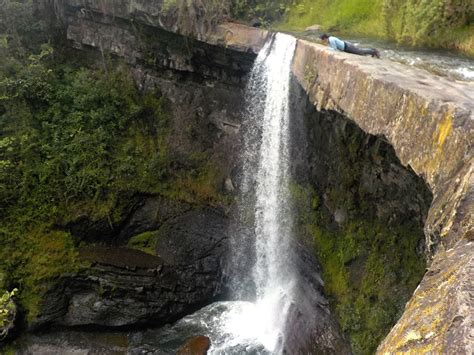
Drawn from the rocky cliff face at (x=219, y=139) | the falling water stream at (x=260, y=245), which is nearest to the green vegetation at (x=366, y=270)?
the rocky cliff face at (x=219, y=139)

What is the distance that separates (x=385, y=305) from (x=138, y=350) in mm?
6576

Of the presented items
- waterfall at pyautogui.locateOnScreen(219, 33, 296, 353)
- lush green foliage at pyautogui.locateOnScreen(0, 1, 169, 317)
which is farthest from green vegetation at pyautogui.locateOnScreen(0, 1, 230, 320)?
waterfall at pyautogui.locateOnScreen(219, 33, 296, 353)

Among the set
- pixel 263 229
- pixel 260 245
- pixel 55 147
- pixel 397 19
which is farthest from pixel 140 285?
pixel 397 19

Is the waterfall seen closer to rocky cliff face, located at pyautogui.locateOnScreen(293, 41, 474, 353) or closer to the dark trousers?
the dark trousers

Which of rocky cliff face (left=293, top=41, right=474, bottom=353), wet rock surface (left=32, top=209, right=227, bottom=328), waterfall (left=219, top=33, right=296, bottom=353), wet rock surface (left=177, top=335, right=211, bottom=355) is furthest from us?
wet rock surface (left=32, top=209, right=227, bottom=328)

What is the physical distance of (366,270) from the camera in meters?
8.84

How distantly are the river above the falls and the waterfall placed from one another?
2.51 metres

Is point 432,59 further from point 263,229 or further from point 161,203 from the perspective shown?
point 161,203

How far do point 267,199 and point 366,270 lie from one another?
388 cm

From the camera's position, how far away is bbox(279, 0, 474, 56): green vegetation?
9.60 meters

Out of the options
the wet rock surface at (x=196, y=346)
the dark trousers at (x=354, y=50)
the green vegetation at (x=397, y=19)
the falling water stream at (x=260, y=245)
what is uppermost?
the green vegetation at (x=397, y=19)

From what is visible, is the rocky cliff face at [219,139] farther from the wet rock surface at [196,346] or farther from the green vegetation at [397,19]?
the green vegetation at [397,19]

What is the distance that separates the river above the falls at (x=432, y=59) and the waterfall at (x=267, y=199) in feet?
8.23

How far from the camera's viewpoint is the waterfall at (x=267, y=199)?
398 inches
